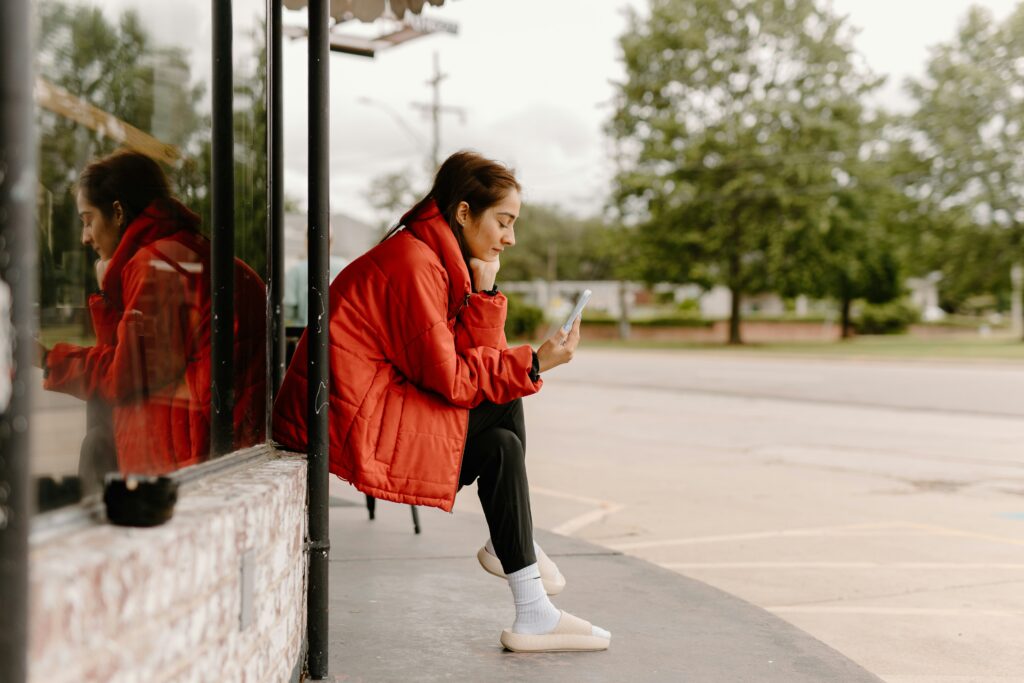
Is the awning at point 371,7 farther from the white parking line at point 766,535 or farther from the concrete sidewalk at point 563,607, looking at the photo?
the white parking line at point 766,535

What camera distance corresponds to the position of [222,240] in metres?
2.92

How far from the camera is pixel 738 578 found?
5.32m

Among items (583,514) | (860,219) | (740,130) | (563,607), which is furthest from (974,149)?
(563,607)

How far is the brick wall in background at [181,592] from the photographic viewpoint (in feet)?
5.01

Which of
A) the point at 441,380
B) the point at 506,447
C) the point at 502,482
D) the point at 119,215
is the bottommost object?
the point at 502,482

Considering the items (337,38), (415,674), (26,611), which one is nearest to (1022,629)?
(415,674)

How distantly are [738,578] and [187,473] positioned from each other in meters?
3.58

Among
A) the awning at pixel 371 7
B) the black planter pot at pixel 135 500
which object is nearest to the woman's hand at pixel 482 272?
the black planter pot at pixel 135 500

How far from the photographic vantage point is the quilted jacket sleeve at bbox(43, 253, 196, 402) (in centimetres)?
203

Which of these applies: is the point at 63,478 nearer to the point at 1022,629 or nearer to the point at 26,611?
the point at 26,611

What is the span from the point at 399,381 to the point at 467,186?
74 centimetres

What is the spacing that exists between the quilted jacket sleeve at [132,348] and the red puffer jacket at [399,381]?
68 cm

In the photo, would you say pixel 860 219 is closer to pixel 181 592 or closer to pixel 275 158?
pixel 275 158

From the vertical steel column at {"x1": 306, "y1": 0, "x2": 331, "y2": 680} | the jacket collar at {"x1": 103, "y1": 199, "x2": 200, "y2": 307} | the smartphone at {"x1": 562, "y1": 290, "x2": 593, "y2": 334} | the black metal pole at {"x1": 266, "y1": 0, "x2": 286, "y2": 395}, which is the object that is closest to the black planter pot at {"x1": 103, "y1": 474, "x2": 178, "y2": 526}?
the jacket collar at {"x1": 103, "y1": 199, "x2": 200, "y2": 307}
